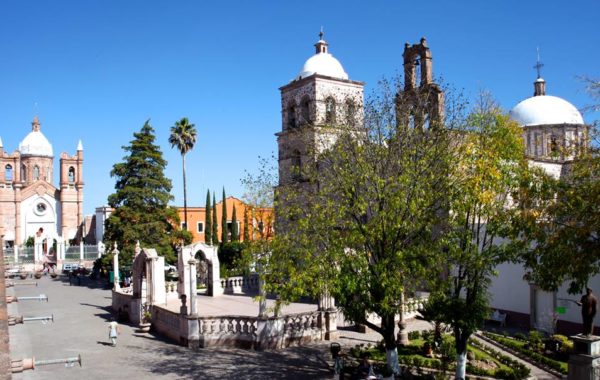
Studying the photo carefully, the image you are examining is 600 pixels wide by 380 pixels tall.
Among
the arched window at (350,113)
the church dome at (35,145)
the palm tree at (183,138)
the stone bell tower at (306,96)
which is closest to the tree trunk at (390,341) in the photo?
the arched window at (350,113)

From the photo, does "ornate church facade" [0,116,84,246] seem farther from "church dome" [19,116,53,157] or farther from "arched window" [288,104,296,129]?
"arched window" [288,104,296,129]

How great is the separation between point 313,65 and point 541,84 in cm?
1975

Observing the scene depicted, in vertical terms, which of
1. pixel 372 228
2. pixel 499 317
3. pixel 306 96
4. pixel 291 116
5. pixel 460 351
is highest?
pixel 306 96

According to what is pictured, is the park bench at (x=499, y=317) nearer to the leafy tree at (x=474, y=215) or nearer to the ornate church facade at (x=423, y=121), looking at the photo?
the ornate church facade at (x=423, y=121)

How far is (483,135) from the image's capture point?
15469mm

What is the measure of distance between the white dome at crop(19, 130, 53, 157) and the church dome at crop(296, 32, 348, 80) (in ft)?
197

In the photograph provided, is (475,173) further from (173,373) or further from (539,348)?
(173,373)

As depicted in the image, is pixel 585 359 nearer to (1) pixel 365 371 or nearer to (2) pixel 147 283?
(1) pixel 365 371

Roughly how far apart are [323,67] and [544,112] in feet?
56.4

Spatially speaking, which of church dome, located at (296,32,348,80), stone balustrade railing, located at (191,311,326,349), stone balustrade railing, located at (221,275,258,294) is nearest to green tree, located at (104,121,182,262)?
stone balustrade railing, located at (221,275,258,294)

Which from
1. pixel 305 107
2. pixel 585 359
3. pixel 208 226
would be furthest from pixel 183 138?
pixel 585 359

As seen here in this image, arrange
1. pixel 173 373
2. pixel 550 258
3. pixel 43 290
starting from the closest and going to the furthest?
pixel 550 258
pixel 173 373
pixel 43 290

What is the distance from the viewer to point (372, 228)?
15.0m

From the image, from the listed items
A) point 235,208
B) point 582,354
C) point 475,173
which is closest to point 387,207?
point 475,173
